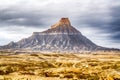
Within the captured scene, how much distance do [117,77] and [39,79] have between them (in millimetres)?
20809

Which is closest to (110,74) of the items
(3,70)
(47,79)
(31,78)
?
(47,79)

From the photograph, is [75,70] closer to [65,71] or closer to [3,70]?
[65,71]

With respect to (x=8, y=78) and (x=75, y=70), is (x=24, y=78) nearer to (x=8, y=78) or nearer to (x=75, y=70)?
(x=8, y=78)

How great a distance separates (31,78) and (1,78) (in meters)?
8.82

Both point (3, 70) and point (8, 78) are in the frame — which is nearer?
point (8, 78)

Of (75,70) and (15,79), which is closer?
(15,79)

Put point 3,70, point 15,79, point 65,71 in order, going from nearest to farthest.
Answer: point 15,79 → point 65,71 → point 3,70

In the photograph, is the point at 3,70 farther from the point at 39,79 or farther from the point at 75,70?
the point at 39,79

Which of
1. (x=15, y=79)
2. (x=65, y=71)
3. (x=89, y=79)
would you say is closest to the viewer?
(x=15, y=79)

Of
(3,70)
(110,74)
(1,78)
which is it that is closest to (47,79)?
(1,78)

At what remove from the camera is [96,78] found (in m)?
72.4

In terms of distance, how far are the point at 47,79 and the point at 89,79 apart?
482 inches

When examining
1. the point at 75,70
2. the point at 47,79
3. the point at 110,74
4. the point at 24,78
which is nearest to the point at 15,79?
the point at 24,78

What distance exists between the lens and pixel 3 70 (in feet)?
328
